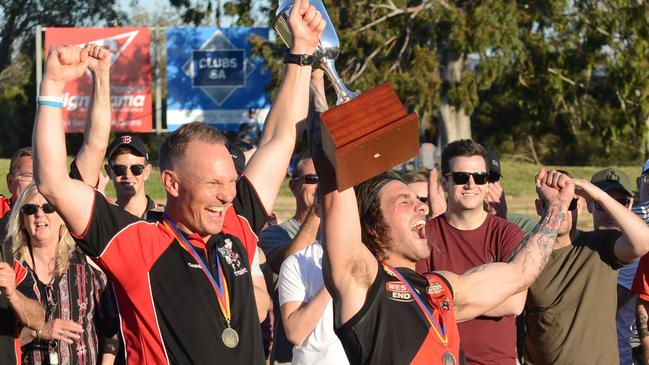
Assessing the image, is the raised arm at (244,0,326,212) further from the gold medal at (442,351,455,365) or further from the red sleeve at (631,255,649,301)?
the red sleeve at (631,255,649,301)

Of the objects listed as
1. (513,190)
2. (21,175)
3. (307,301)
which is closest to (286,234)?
(307,301)

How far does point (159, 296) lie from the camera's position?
4.46 metres

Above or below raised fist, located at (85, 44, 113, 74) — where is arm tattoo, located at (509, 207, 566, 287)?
below

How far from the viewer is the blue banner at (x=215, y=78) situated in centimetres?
3228

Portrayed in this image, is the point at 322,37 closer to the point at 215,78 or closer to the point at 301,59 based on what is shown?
the point at 301,59

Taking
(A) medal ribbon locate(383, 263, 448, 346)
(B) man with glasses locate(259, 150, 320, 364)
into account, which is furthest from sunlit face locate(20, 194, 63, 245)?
(A) medal ribbon locate(383, 263, 448, 346)

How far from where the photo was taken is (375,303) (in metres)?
4.32

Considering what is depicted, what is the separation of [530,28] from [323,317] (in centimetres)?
2639

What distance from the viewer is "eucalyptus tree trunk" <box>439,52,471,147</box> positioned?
3048 centimetres

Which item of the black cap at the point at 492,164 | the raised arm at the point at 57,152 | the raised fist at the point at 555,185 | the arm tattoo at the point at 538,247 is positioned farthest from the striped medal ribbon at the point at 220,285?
the black cap at the point at 492,164

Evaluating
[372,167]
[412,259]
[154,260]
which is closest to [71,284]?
[154,260]

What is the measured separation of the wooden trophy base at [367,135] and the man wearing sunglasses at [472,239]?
2.29 m

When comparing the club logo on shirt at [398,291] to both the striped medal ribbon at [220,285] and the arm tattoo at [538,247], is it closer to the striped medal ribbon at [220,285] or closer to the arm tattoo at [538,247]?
the striped medal ribbon at [220,285]

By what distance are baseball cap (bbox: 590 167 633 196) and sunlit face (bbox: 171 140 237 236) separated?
161 inches
